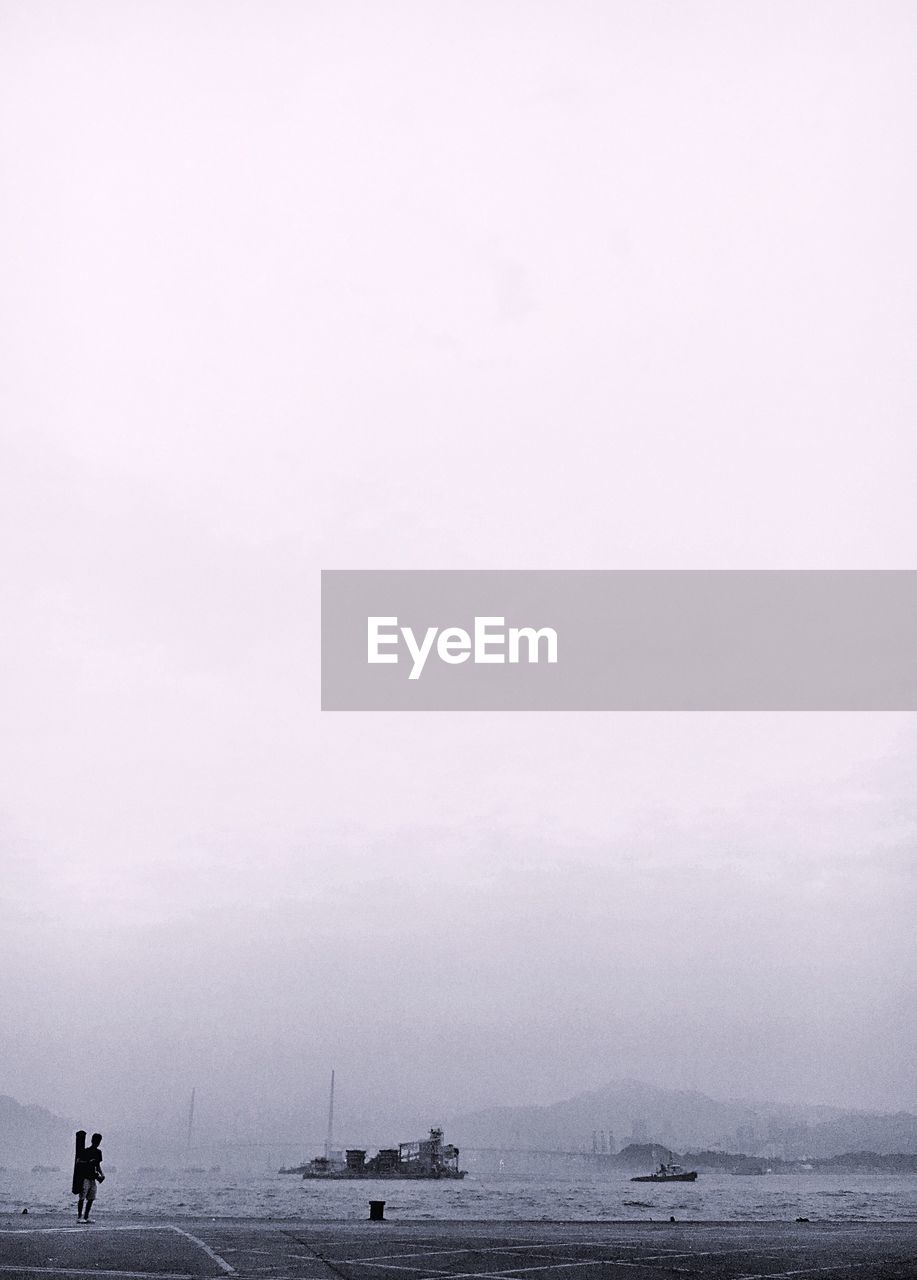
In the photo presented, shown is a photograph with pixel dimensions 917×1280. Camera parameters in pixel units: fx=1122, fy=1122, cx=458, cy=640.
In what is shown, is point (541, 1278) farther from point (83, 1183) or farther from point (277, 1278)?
point (83, 1183)

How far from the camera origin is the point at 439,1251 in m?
17.5

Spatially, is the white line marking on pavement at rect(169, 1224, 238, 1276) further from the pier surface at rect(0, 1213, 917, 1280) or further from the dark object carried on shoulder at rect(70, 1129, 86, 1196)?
the dark object carried on shoulder at rect(70, 1129, 86, 1196)

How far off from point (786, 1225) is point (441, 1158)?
191 m

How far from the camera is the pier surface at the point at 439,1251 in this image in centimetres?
1413

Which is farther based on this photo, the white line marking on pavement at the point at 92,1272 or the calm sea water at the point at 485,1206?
the calm sea water at the point at 485,1206

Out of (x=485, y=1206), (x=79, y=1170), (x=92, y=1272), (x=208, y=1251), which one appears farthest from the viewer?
(x=485, y=1206)

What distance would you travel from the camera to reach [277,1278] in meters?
13.2

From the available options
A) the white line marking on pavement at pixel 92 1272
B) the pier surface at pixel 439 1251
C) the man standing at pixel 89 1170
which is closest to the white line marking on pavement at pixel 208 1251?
the pier surface at pixel 439 1251

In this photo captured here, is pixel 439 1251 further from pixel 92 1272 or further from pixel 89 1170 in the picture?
pixel 89 1170

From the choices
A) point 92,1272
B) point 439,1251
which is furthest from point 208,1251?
point 92,1272

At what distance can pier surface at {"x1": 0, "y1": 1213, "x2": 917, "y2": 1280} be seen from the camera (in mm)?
14130

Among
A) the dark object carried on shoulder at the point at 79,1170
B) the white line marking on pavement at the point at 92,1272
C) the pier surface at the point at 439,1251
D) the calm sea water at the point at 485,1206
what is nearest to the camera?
the white line marking on pavement at the point at 92,1272

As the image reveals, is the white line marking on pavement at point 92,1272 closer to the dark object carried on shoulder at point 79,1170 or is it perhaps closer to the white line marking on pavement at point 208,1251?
the white line marking on pavement at point 208,1251

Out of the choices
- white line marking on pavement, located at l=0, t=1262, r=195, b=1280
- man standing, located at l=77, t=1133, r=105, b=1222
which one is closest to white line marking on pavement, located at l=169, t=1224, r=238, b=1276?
white line marking on pavement, located at l=0, t=1262, r=195, b=1280
